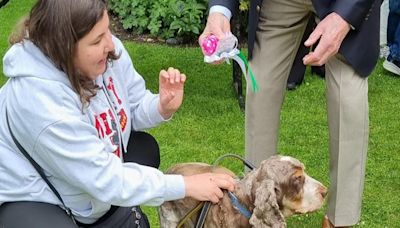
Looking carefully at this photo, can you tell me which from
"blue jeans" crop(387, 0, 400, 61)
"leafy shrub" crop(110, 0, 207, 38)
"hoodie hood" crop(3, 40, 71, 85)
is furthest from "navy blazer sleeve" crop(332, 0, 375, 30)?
"leafy shrub" crop(110, 0, 207, 38)

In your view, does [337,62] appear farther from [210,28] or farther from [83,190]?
[83,190]

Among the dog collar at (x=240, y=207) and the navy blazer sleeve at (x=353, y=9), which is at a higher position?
the navy blazer sleeve at (x=353, y=9)

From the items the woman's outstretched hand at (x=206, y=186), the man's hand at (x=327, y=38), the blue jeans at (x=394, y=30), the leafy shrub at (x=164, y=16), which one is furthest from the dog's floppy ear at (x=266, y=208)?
the leafy shrub at (x=164, y=16)

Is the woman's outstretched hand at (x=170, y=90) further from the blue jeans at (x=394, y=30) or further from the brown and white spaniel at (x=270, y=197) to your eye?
the blue jeans at (x=394, y=30)

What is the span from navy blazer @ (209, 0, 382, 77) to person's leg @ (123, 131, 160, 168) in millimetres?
1014

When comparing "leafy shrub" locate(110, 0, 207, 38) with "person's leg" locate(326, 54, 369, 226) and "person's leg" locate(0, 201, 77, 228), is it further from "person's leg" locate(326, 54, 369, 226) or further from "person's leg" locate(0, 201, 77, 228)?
"person's leg" locate(0, 201, 77, 228)

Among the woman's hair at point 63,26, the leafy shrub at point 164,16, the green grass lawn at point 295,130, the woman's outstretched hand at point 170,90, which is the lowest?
the leafy shrub at point 164,16

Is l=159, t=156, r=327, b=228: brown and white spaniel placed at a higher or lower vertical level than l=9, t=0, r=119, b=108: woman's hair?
lower

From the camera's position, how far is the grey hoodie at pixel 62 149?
2795mm

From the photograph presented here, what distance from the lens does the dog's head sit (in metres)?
3.11

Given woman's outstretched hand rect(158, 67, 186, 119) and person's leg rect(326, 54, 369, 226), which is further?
person's leg rect(326, 54, 369, 226)

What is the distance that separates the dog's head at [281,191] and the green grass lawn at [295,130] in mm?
1028

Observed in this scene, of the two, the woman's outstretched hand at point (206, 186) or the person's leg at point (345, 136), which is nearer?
the woman's outstretched hand at point (206, 186)

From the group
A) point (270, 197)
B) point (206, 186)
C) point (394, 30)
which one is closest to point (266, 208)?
point (270, 197)
